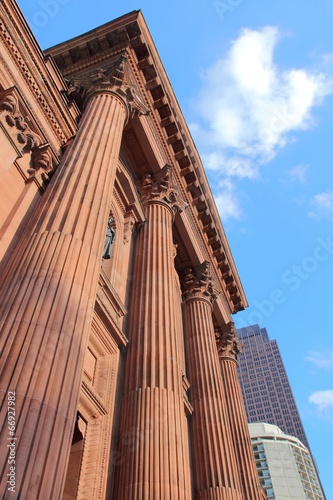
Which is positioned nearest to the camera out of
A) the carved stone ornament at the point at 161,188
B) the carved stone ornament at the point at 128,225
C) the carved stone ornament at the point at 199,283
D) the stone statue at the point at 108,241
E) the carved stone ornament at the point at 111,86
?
the stone statue at the point at 108,241

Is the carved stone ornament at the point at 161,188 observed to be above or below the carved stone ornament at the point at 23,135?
above

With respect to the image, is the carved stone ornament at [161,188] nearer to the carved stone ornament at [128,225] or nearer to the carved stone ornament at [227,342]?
the carved stone ornament at [128,225]

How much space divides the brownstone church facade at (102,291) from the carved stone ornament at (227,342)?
5.78ft

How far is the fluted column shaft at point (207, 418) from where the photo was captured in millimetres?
14625

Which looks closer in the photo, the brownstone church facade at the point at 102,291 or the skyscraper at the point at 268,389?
the brownstone church facade at the point at 102,291

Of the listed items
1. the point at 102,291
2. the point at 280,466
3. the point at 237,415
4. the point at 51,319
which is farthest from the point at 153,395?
the point at 280,466

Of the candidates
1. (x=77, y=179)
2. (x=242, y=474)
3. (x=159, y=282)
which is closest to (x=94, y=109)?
(x=77, y=179)

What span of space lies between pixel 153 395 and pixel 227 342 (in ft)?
47.9

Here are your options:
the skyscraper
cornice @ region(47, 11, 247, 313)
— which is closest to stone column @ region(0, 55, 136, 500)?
cornice @ region(47, 11, 247, 313)

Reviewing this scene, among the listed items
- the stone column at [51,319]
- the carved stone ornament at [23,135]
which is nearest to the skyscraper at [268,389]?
the carved stone ornament at [23,135]

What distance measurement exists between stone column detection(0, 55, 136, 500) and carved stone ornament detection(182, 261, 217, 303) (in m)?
11.8

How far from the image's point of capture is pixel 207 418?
54.3ft

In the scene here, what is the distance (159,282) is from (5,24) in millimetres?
8367

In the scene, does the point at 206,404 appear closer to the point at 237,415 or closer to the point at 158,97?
the point at 237,415
